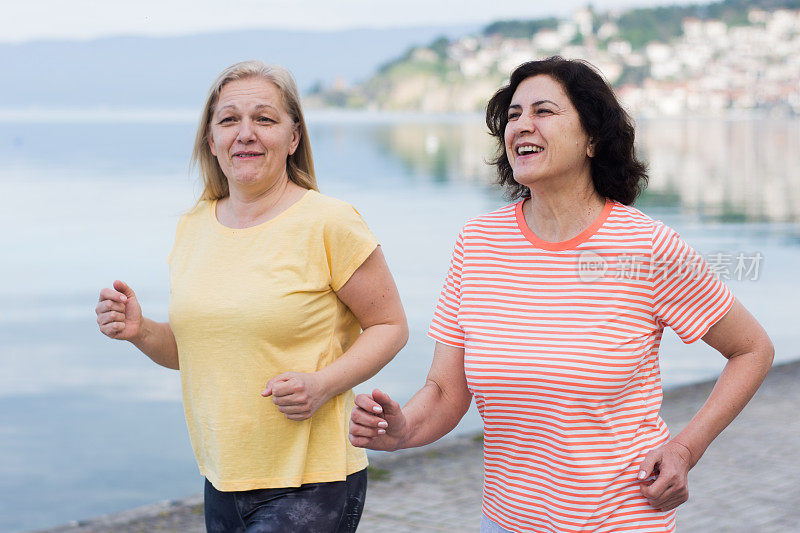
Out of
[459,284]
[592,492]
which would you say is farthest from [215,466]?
[592,492]

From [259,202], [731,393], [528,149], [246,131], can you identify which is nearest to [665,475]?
[731,393]

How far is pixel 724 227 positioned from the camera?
22.9m

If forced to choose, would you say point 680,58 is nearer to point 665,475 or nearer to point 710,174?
point 710,174

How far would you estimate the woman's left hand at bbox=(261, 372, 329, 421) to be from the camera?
2.94 metres

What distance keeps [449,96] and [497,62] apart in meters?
17.1

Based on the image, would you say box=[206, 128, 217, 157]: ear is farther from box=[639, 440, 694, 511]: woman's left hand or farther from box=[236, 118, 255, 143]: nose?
box=[639, 440, 694, 511]: woman's left hand

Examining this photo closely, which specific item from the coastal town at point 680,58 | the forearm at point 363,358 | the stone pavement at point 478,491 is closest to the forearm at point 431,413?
the forearm at point 363,358

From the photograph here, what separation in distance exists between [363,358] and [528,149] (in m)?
0.80

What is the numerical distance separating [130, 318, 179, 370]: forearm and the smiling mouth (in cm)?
134

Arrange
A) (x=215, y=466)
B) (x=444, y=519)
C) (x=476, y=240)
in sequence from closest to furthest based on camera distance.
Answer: (x=476, y=240) < (x=215, y=466) < (x=444, y=519)

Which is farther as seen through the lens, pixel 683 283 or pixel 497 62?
pixel 497 62

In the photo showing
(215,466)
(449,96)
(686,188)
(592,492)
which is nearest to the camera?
(592,492)

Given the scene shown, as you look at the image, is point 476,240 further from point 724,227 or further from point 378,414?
point 724,227

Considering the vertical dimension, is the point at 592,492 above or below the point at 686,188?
above
